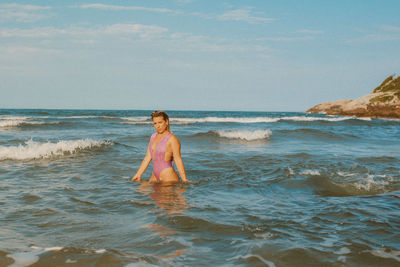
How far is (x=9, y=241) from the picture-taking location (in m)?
3.40

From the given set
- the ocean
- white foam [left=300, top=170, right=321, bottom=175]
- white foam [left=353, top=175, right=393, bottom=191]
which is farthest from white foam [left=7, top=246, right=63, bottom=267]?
white foam [left=300, top=170, right=321, bottom=175]

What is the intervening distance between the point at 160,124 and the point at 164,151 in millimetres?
534

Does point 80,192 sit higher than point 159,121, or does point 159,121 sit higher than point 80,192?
point 159,121

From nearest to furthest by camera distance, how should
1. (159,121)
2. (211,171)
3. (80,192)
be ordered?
(80,192) < (159,121) < (211,171)

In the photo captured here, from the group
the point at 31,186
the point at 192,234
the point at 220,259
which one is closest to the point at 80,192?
the point at 31,186

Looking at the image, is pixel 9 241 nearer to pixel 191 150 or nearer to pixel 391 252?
pixel 391 252

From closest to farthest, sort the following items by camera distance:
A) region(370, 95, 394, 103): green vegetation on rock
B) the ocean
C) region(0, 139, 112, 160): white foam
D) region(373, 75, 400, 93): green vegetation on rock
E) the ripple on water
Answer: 1. the ocean
2. the ripple on water
3. region(0, 139, 112, 160): white foam
4. region(370, 95, 394, 103): green vegetation on rock
5. region(373, 75, 400, 93): green vegetation on rock

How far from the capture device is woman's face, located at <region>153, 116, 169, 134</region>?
6344mm

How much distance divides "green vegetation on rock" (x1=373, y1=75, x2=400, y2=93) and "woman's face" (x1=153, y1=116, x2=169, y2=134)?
191 ft

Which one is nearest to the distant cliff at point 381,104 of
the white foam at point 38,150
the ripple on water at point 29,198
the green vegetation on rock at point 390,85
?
the green vegetation on rock at point 390,85

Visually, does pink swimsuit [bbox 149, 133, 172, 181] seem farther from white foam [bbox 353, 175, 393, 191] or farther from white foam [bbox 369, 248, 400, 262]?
white foam [bbox 369, 248, 400, 262]

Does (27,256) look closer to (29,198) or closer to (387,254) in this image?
(29,198)

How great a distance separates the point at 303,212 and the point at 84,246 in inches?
114

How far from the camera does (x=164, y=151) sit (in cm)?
654
